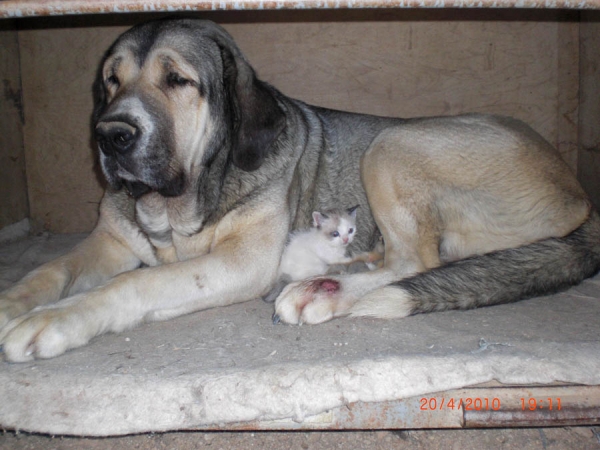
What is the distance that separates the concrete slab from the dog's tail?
0.44ft

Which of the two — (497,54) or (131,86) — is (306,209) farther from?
(497,54)

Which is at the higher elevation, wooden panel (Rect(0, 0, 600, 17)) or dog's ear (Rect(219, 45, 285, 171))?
wooden panel (Rect(0, 0, 600, 17))

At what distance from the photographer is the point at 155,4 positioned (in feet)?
7.25

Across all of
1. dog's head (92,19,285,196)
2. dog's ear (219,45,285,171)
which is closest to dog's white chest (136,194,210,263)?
dog's head (92,19,285,196)

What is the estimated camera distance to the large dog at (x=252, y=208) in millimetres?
2619

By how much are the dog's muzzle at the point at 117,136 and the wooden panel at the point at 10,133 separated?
236 cm

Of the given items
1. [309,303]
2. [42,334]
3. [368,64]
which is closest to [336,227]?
[309,303]

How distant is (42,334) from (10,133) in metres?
2.89

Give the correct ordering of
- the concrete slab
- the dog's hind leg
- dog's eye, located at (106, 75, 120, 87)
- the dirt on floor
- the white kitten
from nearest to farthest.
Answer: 1. the concrete slab
2. the dirt on floor
3. the dog's hind leg
4. dog's eye, located at (106, 75, 120, 87)
5. the white kitten

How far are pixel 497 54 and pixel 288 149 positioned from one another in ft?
7.94

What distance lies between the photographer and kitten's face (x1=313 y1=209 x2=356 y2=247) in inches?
133
